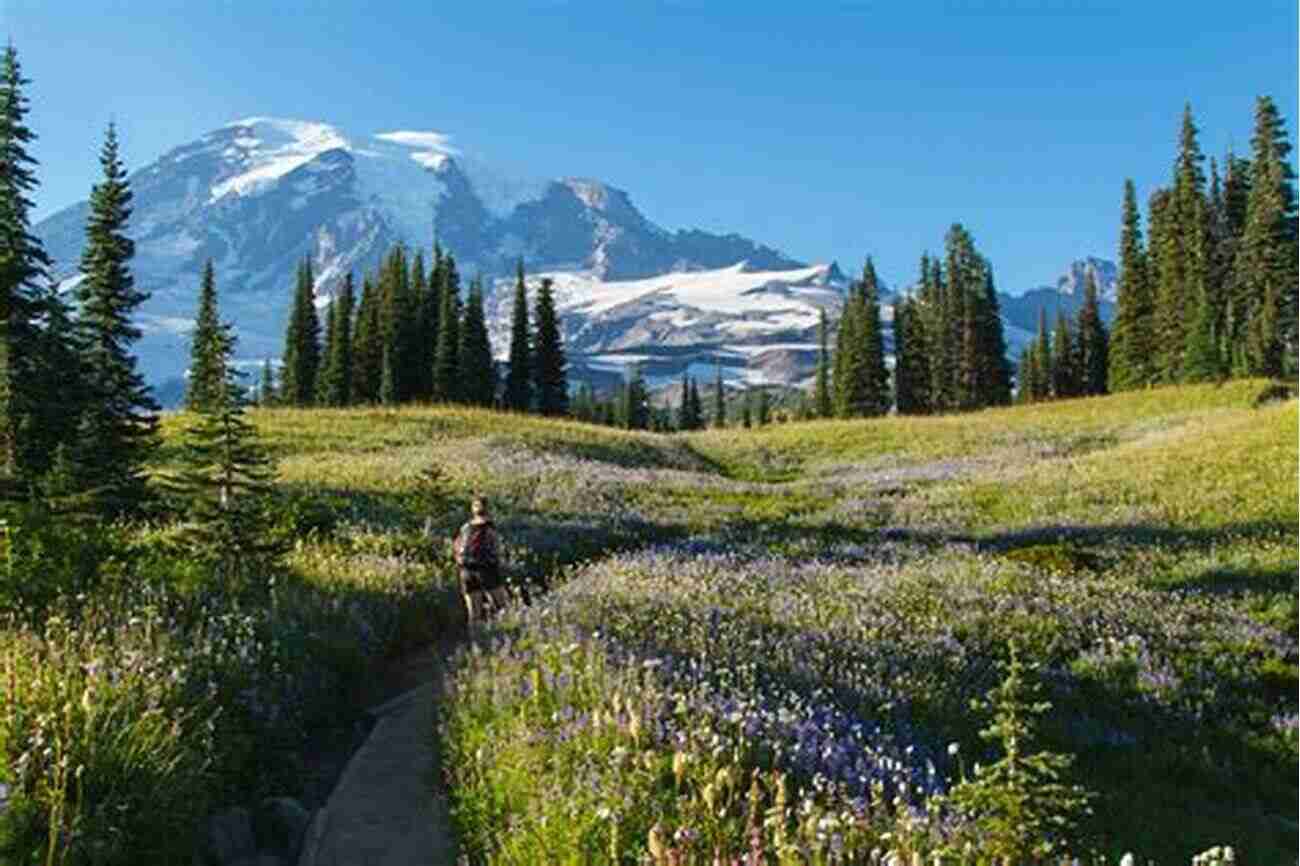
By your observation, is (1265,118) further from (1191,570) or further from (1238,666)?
(1238,666)

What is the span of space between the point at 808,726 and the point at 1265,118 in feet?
353

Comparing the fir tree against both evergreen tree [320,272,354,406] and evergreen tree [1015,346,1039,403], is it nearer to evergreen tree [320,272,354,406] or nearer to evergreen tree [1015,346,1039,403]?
evergreen tree [320,272,354,406]

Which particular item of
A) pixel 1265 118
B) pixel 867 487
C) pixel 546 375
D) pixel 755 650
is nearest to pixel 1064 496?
pixel 867 487

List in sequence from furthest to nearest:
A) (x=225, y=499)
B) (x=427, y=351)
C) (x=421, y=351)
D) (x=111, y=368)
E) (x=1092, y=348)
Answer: (x=1092, y=348) → (x=427, y=351) → (x=421, y=351) → (x=111, y=368) → (x=225, y=499)

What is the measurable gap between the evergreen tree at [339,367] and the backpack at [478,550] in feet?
301

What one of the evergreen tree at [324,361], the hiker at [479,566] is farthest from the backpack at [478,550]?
the evergreen tree at [324,361]

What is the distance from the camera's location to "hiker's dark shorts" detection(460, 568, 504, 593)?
15.9 metres

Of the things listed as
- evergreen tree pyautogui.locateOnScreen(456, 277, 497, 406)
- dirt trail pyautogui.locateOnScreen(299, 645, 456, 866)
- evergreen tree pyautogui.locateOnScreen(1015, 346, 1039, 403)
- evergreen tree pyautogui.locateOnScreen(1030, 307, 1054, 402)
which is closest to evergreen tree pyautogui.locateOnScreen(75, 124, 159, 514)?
dirt trail pyautogui.locateOnScreen(299, 645, 456, 866)

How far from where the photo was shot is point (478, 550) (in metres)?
15.9

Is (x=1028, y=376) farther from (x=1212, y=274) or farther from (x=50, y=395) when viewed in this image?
(x=50, y=395)

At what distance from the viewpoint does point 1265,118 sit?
98.2 meters

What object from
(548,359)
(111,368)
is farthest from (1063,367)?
(111,368)

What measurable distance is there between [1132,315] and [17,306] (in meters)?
102

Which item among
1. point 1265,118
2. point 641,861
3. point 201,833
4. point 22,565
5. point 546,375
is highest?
point 1265,118
